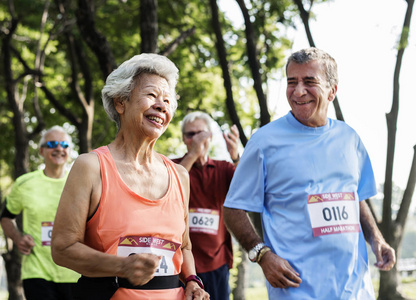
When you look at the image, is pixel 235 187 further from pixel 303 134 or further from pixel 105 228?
pixel 105 228

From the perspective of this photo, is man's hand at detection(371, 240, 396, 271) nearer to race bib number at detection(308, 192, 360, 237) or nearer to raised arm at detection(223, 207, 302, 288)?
race bib number at detection(308, 192, 360, 237)

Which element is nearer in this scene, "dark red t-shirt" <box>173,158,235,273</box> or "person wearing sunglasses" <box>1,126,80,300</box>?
"dark red t-shirt" <box>173,158,235,273</box>

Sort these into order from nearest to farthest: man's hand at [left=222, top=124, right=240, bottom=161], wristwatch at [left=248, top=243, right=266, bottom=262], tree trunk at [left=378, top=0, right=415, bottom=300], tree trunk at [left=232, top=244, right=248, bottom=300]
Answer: wristwatch at [left=248, top=243, right=266, bottom=262]
man's hand at [left=222, top=124, right=240, bottom=161]
tree trunk at [left=378, top=0, right=415, bottom=300]
tree trunk at [left=232, top=244, right=248, bottom=300]

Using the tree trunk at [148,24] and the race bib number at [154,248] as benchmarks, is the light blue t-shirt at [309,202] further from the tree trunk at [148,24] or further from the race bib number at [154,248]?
the tree trunk at [148,24]

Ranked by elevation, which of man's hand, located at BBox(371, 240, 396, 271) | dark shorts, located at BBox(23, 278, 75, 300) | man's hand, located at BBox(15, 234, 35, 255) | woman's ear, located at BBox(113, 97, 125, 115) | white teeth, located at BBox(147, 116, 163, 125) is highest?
woman's ear, located at BBox(113, 97, 125, 115)

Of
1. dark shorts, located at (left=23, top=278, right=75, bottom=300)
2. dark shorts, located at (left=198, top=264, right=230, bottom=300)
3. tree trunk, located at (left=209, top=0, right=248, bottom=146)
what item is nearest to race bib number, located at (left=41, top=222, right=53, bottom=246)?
dark shorts, located at (left=23, top=278, right=75, bottom=300)

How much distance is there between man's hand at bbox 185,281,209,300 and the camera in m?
2.61

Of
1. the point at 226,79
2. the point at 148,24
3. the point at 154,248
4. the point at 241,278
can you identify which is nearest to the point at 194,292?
the point at 154,248

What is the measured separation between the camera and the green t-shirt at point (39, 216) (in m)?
5.85

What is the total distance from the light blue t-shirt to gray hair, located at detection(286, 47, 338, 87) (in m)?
0.31

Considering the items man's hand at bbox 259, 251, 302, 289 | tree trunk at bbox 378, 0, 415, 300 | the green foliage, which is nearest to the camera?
man's hand at bbox 259, 251, 302, 289

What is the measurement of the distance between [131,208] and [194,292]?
0.52 metres

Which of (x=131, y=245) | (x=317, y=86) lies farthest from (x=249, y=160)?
(x=131, y=245)

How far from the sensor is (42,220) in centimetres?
603
